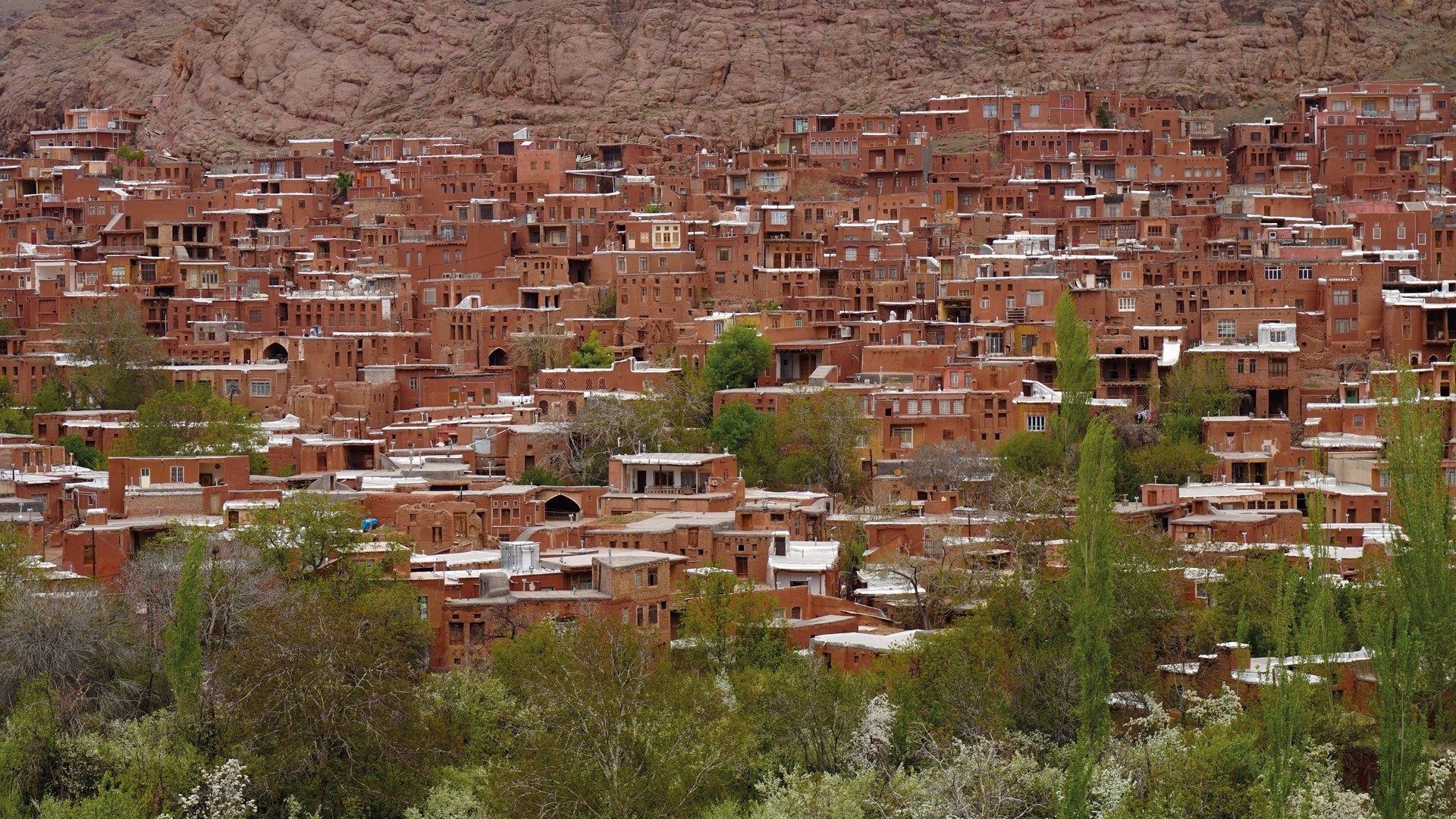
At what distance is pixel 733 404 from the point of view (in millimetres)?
59906

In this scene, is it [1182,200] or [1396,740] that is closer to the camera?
[1396,740]

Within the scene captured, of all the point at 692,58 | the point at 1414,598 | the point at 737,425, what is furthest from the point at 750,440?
the point at 692,58

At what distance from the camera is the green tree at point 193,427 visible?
56.8m

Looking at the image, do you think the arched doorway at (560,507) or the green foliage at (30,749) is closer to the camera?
the green foliage at (30,749)

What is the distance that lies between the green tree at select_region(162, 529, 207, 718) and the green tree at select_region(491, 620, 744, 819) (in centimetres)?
423

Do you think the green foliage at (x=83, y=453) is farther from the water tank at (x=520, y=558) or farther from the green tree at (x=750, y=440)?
the water tank at (x=520, y=558)

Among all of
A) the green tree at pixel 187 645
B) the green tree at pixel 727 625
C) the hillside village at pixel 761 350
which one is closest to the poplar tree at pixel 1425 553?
the hillside village at pixel 761 350

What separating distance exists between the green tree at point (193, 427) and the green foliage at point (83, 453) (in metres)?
0.76

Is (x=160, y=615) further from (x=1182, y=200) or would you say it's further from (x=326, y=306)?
(x=1182, y=200)

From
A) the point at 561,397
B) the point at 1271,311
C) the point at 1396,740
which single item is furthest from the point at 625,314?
the point at 1396,740

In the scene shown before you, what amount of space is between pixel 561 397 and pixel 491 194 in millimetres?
15108

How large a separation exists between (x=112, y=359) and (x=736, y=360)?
42.6 feet

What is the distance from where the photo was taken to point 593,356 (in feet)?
209

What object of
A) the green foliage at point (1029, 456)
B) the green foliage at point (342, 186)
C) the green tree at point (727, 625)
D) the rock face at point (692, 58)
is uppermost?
the rock face at point (692, 58)
